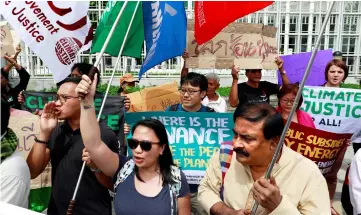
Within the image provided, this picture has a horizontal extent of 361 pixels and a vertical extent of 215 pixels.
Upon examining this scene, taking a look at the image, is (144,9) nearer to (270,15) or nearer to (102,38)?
(102,38)

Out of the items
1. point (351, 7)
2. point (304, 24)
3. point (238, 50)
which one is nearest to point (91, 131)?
point (238, 50)

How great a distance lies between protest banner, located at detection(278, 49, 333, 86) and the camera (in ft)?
15.2

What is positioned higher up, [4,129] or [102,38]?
[102,38]

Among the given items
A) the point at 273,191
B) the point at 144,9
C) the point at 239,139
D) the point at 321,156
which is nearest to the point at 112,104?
the point at 144,9

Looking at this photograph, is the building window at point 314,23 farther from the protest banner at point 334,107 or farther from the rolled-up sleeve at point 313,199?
the rolled-up sleeve at point 313,199

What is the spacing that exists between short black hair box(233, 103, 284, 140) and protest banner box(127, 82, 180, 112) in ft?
7.83

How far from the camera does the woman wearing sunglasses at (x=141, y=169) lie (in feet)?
6.45

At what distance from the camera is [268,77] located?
11.9 meters

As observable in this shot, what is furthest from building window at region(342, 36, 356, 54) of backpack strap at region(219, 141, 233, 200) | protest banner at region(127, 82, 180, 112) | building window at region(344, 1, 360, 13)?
backpack strap at region(219, 141, 233, 200)

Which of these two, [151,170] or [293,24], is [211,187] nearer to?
[151,170]

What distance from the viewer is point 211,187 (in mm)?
1962

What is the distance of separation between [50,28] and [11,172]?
173 cm

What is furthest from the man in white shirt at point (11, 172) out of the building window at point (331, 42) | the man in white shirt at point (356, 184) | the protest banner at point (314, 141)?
the building window at point (331, 42)

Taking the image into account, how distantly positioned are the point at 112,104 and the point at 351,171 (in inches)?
96.0
